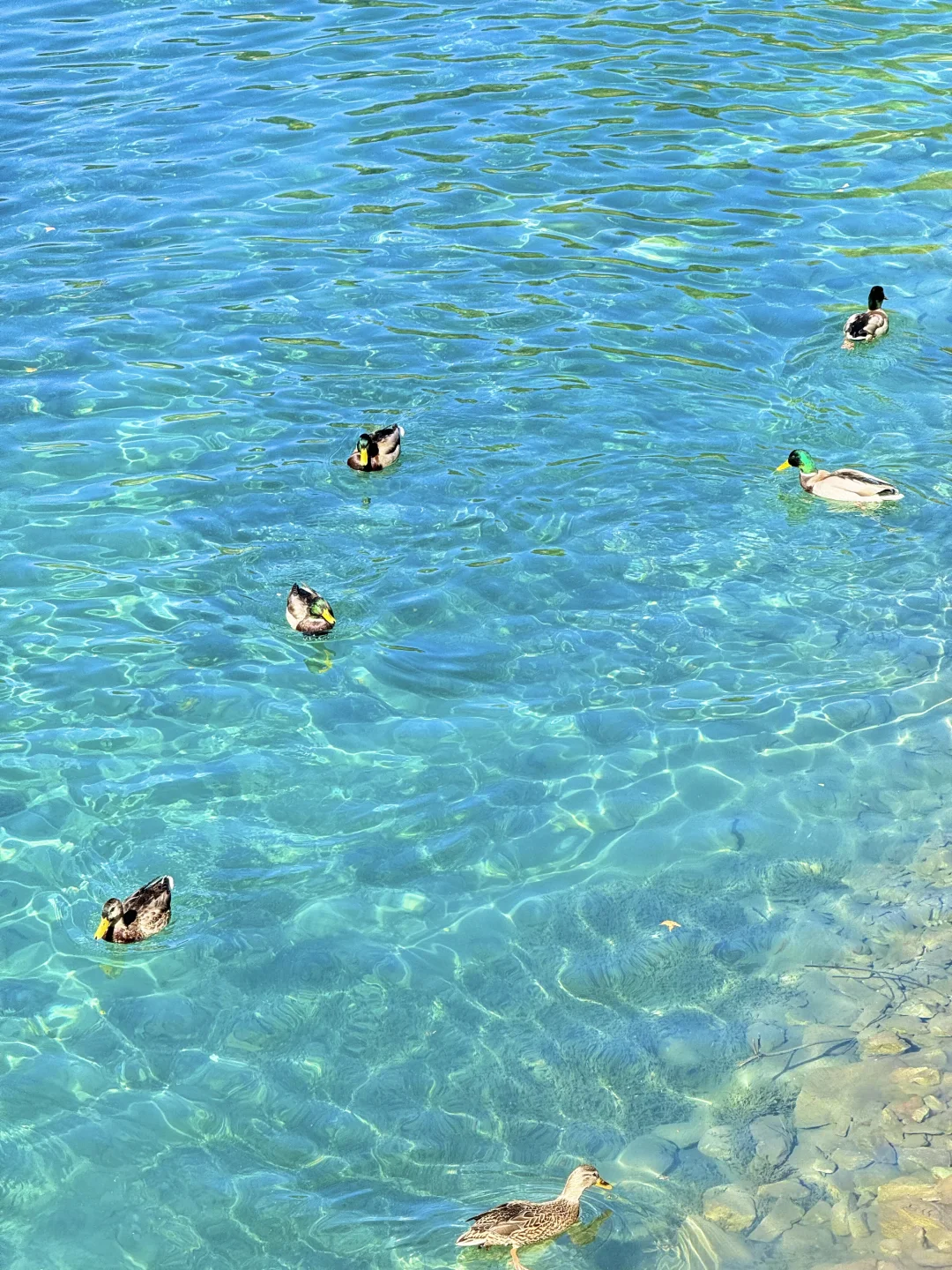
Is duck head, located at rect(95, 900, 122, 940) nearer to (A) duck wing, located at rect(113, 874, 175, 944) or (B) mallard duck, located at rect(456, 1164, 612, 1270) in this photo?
(A) duck wing, located at rect(113, 874, 175, 944)

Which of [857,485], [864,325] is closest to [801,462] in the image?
[857,485]

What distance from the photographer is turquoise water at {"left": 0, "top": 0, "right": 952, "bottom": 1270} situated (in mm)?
9242

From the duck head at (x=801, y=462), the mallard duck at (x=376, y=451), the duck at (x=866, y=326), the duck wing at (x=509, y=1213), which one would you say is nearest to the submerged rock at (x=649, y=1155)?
the duck wing at (x=509, y=1213)

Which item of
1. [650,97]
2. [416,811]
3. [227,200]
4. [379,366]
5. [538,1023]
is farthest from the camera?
[650,97]

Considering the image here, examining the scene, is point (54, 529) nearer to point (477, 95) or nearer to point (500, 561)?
point (500, 561)

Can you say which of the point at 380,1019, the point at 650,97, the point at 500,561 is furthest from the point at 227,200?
the point at 380,1019

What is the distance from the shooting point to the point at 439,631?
13.2 metres

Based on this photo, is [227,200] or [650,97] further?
[650,97]

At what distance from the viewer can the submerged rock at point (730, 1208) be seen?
27.5ft

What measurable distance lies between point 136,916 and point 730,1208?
4379 millimetres

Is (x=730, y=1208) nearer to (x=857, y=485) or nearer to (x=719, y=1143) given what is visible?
(x=719, y=1143)

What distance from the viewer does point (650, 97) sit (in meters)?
23.5

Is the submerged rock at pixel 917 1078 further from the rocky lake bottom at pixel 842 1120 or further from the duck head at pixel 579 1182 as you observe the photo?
the duck head at pixel 579 1182

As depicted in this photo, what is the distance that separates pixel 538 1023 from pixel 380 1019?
105 cm
